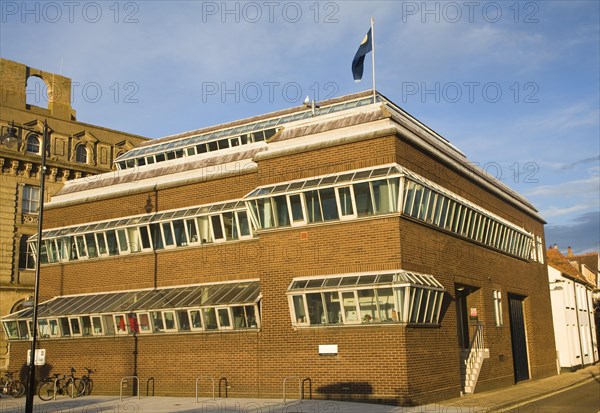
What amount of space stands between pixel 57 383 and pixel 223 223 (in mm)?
10534

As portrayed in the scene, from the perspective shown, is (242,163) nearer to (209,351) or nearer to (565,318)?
(209,351)

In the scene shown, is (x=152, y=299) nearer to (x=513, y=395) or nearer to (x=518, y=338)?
(x=513, y=395)

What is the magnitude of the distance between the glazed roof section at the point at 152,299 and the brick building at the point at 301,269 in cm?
10

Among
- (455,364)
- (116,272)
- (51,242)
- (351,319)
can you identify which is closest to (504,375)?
(455,364)

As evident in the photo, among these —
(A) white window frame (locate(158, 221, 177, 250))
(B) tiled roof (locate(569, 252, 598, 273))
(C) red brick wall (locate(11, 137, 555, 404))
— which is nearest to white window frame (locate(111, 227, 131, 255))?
(C) red brick wall (locate(11, 137, 555, 404))

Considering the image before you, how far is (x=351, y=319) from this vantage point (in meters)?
21.5

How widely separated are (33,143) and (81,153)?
3923 mm

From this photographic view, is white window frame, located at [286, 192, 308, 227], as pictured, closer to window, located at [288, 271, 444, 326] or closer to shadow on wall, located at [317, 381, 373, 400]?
window, located at [288, 271, 444, 326]

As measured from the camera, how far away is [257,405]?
20.7 m

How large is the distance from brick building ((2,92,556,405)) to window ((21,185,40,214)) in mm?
9666

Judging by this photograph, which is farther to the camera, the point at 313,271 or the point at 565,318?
the point at 565,318

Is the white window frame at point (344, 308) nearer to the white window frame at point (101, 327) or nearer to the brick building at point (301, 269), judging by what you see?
the brick building at point (301, 269)

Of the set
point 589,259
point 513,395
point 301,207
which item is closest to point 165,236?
point 301,207

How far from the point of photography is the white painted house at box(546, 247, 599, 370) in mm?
42938
